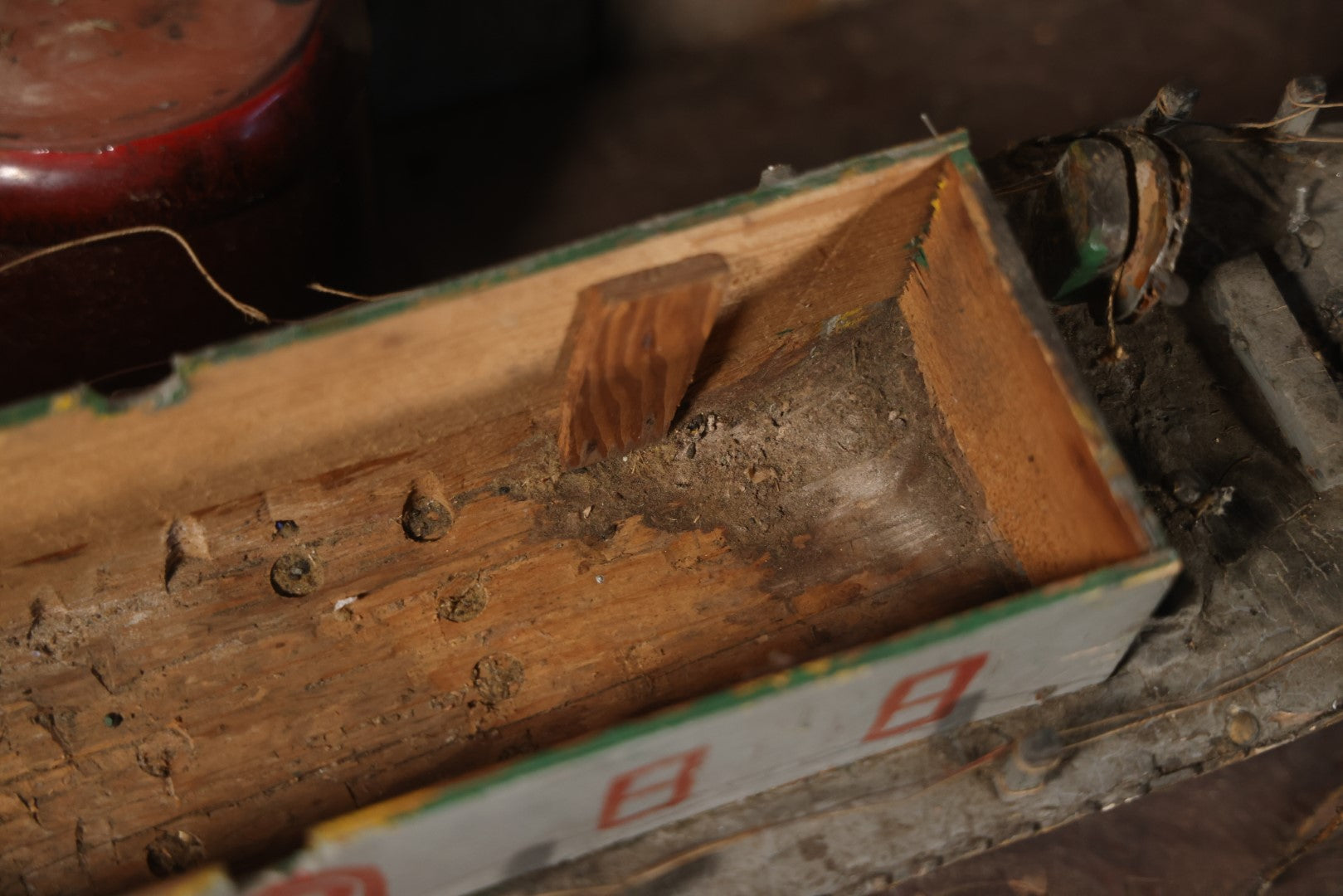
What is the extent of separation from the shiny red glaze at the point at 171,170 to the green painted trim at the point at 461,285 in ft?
1.28

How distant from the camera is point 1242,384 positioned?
2064mm

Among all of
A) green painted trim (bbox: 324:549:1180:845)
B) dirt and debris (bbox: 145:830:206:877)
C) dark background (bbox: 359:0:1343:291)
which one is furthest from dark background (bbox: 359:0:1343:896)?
green painted trim (bbox: 324:549:1180:845)

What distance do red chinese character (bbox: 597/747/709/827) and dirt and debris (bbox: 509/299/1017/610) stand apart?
1.37ft

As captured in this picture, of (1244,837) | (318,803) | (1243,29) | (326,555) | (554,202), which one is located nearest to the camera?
(318,803)

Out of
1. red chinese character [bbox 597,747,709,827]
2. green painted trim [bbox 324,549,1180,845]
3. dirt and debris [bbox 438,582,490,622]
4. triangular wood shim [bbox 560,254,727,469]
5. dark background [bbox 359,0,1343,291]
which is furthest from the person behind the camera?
dark background [bbox 359,0,1343,291]

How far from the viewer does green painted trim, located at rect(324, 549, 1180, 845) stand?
1.38 m

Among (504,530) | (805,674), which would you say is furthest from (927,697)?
(504,530)

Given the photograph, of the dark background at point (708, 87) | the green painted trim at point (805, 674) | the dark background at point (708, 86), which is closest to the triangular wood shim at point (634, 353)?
the green painted trim at point (805, 674)

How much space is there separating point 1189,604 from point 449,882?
1.15 meters

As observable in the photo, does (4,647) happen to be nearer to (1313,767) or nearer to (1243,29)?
(1313,767)

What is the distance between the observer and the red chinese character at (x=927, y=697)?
1589 millimetres

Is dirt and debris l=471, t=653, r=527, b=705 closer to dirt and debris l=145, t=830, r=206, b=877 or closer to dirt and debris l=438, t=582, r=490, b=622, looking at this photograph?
dirt and debris l=438, t=582, r=490, b=622

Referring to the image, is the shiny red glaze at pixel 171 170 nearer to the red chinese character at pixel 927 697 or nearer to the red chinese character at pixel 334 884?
the red chinese character at pixel 334 884

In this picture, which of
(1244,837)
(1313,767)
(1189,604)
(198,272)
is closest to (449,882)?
(198,272)
